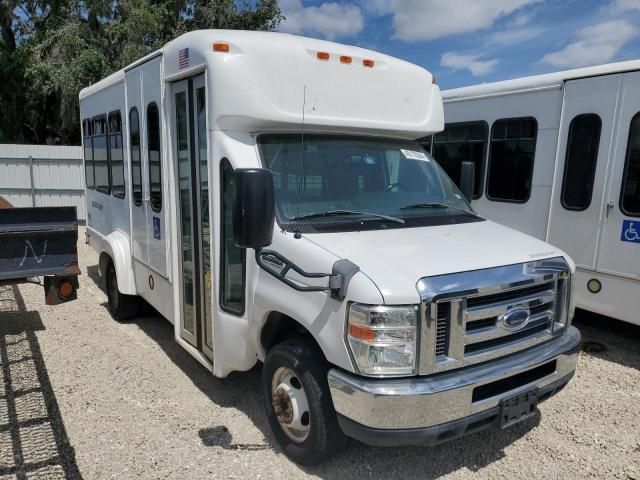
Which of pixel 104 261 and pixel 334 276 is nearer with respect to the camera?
pixel 334 276

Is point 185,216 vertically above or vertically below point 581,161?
below

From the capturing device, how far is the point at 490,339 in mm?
2977

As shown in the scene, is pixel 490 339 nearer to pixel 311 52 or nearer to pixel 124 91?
pixel 311 52

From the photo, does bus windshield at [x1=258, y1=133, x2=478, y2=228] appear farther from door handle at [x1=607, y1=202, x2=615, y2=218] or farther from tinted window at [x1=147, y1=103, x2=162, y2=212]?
door handle at [x1=607, y1=202, x2=615, y2=218]

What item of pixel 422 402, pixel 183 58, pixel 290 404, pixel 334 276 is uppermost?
pixel 183 58

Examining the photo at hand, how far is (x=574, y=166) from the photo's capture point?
5754 mm

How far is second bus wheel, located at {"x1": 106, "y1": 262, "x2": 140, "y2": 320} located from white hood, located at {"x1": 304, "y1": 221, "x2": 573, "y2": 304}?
3756 millimetres

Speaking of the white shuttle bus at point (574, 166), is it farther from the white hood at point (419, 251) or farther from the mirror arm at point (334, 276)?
the mirror arm at point (334, 276)

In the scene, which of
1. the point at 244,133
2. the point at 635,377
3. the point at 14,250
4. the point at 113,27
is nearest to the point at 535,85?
the point at 635,377

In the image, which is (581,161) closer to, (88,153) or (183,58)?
(183,58)

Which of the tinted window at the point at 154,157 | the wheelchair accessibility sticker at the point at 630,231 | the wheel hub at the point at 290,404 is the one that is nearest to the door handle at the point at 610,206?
the wheelchair accessibility sticker at the point at 630,231

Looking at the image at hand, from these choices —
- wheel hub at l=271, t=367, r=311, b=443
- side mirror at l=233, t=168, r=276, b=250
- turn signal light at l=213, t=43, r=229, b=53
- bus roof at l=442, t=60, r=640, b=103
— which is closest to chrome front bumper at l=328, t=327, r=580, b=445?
wheel hub at l=271, t=367, r=311, b=443

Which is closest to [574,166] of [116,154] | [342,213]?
[342,213]

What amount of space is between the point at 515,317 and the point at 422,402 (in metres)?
0.81
